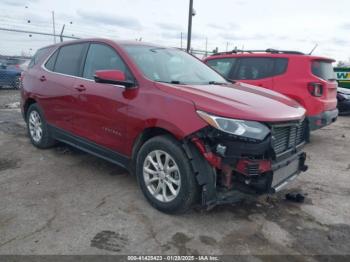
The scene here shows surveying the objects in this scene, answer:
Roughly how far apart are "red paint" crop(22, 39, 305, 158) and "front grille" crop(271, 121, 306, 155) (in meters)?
0.10

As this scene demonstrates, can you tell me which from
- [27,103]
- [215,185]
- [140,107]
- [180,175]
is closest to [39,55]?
[27,103]

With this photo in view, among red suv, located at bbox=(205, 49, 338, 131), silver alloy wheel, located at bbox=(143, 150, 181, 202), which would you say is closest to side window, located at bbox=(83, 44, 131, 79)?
silver alloy wheel, located at bbox=(143, 150, 181, 202)

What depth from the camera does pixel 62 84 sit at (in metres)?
4.87

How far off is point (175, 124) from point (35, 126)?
11.2ft

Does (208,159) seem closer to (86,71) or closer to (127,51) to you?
(127,51)

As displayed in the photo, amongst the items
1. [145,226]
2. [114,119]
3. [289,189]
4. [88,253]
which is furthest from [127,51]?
[289,189]

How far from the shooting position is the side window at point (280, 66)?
6.88m

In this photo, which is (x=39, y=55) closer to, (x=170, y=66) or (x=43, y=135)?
(x=43, y=135)

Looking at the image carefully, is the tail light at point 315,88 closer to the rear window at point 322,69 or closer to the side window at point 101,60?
the rear window at point 322,69

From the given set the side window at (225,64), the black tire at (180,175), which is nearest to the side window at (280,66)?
the side window at (225,64)

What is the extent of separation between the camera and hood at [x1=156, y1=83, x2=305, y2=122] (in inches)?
124

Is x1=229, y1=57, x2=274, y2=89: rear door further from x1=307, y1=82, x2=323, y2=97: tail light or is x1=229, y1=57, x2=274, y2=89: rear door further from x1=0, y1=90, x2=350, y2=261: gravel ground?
x1=0, y1=90, x2=350, y2=261: gravel ground

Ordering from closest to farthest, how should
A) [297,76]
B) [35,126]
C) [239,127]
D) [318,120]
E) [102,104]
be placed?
[239,127] → [102,104] → [35,126] → [318,120] → [297,76]

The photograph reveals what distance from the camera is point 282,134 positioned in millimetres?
3414
